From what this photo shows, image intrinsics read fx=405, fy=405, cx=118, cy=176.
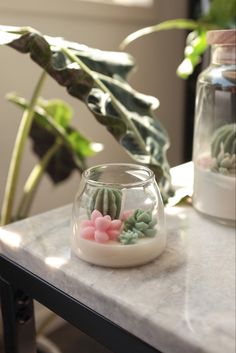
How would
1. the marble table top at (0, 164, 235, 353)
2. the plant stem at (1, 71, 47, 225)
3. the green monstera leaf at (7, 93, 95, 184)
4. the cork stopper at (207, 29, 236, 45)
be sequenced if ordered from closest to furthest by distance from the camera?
the marble table top at (0, 164, 235, 353), the cork stopper at (207, 29, 236, 45), the plant stem at (1, 71, 47, 225), the green monstera leaf at (7, 93, 95, 184)

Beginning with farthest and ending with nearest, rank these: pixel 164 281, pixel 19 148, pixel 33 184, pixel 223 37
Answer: pixel 33 184
pixel 19 148
pixel 223 37
pixel 164 281

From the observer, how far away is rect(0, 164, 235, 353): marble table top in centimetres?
37

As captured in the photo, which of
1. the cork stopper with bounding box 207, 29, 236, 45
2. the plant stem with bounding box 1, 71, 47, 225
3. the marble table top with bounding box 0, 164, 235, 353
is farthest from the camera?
the plant stem with bounding box 1, 71, 47, 225

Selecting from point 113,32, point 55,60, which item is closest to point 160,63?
point 113,32

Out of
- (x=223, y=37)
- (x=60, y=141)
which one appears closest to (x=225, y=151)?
(x=223, y=37)

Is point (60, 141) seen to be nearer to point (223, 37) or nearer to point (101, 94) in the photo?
point (101, 94)

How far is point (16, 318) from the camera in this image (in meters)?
0.55

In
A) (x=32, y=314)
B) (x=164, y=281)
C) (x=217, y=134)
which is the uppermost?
(x=217, y=134)

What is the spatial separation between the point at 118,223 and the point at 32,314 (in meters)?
0.22

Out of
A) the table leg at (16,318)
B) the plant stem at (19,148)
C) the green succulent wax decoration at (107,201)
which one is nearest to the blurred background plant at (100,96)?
the plant stem at (19,148)

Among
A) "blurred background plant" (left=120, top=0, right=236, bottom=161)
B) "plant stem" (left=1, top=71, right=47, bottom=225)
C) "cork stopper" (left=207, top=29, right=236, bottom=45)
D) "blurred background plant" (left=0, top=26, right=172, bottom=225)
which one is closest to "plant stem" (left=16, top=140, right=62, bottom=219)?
"blurred background plant" (left=0, top=26, right=172, bottom=225)

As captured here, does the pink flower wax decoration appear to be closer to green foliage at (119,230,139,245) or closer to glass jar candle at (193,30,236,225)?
green foliage at (119,230,139,245)

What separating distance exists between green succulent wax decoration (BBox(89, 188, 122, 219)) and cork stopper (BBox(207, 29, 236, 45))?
0.85 feet

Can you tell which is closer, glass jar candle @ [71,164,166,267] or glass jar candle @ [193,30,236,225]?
glass jar candle @ [71,164,166,267]
